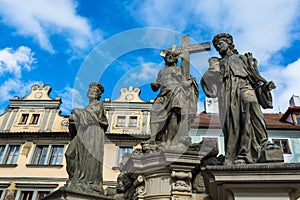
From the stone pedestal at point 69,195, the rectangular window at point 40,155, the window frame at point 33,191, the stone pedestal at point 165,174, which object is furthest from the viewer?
the rectangular window at point 40,155

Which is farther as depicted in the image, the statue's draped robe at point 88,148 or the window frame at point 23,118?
the window frame at point 23,118

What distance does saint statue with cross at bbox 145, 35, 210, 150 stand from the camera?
16.4 ft

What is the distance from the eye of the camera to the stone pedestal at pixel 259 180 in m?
3.12

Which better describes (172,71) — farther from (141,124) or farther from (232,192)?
(141,124)

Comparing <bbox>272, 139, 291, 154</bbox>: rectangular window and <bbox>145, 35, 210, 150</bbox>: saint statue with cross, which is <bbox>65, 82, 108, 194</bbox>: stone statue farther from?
<bbox>272, 139, 291, 154</bbox>: rectangular window

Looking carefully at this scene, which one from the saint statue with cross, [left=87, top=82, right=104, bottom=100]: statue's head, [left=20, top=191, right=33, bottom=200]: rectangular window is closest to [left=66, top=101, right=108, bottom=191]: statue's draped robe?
[left=87, top=82, right=104, bottom=100]: statue's head

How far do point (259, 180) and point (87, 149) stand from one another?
10.9 ft

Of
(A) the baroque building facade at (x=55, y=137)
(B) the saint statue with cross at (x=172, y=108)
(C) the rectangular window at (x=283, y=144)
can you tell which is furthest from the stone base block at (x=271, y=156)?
(C) the rectangular window at (x=283, y=144)

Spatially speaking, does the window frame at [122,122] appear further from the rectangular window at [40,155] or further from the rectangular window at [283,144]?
the rectangular window at [283,144]

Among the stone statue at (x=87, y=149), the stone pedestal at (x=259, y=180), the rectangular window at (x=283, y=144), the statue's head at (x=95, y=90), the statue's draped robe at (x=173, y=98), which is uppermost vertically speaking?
the rectangular window at (x=283, y=144)

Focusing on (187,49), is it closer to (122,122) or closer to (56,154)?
(122,122)

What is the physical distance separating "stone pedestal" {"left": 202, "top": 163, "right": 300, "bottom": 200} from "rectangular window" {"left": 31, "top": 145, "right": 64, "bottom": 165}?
19514 mm

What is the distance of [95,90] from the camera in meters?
6.23

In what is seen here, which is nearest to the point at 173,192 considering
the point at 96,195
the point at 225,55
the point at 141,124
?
the point at 96,195
